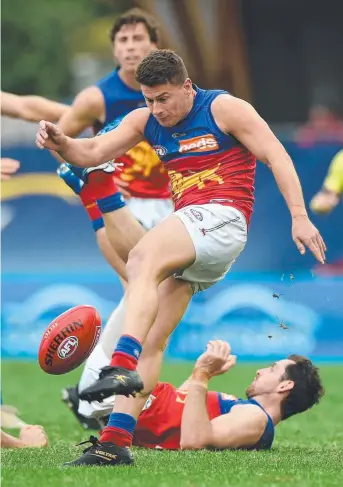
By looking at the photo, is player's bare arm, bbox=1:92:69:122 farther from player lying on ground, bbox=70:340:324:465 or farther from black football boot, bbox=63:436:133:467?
black football boot, bbox=63:436:133:467

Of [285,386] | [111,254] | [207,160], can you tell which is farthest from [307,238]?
[111,254]

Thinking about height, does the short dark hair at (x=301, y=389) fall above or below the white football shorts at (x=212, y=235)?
below

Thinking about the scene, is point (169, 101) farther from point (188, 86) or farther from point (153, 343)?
point (153, 343)

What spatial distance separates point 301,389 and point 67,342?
1.38m

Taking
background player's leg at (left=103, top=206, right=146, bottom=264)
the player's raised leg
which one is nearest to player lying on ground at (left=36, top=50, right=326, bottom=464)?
the player's raised leg

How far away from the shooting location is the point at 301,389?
6762 millimetres

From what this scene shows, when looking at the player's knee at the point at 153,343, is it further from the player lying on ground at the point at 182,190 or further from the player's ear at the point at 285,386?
the player's ear at the point at 285,386

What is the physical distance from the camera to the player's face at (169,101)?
6035 mm

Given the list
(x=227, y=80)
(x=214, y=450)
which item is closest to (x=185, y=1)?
(x=227, y=80)

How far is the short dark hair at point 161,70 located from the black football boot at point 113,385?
1437 millimetres

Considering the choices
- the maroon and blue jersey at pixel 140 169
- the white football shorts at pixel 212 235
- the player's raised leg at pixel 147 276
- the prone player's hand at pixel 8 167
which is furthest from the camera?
the maroon and blue jersey at pixel 140 169

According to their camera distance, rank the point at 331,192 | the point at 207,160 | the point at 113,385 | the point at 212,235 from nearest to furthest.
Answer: the point at 113,385
the point at 212,235
the point at 207,160
the point at 331,192

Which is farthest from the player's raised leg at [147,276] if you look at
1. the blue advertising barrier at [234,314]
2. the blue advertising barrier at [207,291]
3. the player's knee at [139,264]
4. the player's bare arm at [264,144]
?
the blue advertising barrier at [234,314]

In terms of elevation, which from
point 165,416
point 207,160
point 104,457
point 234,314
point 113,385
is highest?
point 207,160
